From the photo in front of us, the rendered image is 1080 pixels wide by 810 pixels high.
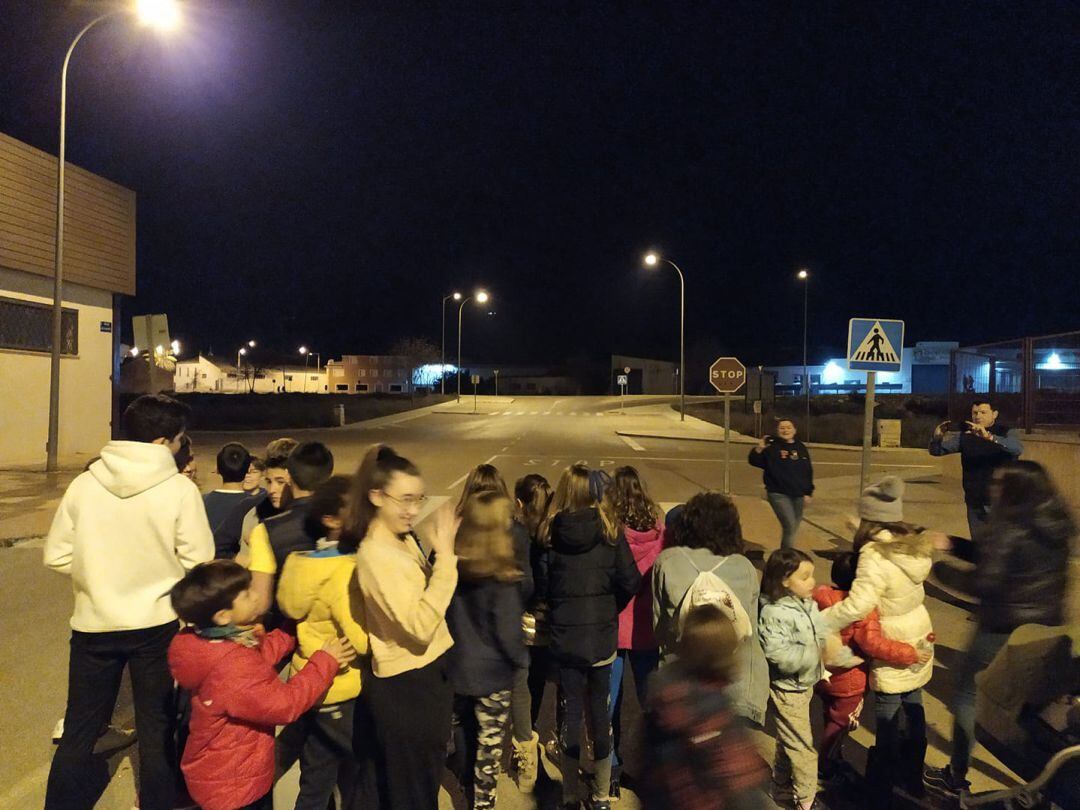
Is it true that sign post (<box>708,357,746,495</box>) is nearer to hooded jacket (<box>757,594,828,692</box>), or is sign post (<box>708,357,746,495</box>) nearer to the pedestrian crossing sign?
the pedestrian crossing sign

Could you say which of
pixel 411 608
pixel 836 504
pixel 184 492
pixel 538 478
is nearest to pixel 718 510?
pixel 538 478

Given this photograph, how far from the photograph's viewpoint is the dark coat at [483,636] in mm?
3275

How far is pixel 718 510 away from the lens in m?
3.57

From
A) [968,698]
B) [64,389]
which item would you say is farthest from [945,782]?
[64,389]

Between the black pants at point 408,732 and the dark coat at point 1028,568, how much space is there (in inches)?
101

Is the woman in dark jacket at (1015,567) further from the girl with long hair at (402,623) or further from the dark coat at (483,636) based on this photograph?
the girl with long hair at (402,623)

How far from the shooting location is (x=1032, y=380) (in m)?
10.8

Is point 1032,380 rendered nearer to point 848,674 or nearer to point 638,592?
point 848,674

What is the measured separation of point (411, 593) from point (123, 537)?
1.38 metres

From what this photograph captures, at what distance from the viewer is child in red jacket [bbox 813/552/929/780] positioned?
363cm

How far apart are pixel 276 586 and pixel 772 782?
257cm

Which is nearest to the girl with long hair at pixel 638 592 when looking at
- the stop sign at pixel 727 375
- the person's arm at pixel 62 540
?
the person's arm at pixel 62 540

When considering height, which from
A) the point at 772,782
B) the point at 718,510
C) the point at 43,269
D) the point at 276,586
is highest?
the point at 43,269

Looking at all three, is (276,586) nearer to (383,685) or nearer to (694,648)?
(383,685)
